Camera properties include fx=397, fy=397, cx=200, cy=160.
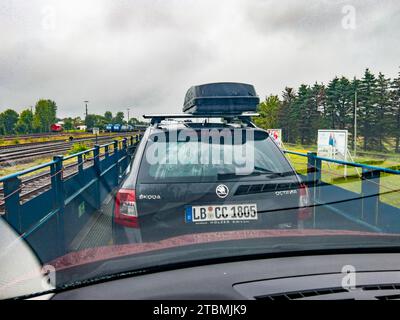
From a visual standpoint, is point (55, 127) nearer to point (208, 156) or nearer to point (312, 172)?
point (312, 172)

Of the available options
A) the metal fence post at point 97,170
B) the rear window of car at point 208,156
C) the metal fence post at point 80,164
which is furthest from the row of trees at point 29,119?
the rear window of car at point 208,156

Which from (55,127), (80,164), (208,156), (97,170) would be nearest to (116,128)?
(55,127)

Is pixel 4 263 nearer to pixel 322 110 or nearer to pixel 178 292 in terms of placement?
pixel 178 292

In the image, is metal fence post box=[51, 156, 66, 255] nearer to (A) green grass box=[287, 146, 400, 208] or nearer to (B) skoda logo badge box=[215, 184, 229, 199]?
(B) skoda logo badge box=[215, 184, 229, 199]

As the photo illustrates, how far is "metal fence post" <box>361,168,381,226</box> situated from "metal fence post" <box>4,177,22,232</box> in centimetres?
426

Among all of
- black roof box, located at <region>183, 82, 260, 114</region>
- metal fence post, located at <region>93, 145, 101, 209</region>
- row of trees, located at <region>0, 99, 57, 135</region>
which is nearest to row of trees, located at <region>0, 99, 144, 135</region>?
row of trees, located at <region>0, 99, 57, 135</region>

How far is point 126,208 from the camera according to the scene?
3.24m

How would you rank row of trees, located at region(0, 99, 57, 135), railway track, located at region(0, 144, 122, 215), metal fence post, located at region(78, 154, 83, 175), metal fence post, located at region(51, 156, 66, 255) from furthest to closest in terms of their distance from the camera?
row of trees, located at region(0, 99, 57, 135) < metal fence post, located at region(78, 154, 83, 175) < metal fence post, located at region(51, 156, 66, 255) < railway track, located at region(0, 144, 122, 215)

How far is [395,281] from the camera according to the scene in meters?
1.47

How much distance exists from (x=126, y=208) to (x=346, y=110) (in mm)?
30299

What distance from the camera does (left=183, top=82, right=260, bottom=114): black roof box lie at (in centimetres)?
588
